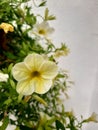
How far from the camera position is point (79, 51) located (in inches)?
51.0

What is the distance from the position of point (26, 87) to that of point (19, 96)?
3cm

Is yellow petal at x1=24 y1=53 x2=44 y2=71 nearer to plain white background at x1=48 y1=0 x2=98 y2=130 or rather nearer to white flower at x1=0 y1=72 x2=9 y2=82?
white flower at x1=0 y1=72 x2=9 y2=82

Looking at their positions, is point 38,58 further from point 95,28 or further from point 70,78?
point 95,28

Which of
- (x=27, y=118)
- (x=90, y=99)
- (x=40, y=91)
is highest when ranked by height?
Answer: (x=40, y=91)

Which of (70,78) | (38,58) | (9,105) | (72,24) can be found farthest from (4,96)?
(72,24)

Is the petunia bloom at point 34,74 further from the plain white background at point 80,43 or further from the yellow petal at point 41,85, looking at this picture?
the plain white background at point 80,43

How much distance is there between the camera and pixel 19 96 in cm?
51

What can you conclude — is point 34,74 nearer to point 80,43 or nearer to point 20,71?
point 20,71

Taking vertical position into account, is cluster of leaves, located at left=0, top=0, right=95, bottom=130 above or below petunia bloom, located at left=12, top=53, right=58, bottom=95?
below

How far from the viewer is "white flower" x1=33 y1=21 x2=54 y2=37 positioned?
76 cm

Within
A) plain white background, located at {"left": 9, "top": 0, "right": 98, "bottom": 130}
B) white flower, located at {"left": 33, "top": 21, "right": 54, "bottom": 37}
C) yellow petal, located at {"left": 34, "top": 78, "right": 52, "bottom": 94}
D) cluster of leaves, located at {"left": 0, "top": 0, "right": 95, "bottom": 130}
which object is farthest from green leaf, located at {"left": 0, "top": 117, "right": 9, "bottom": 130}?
plain white background, located at {"left": 9, "top": 0, "right": 98, "bottom": 130}

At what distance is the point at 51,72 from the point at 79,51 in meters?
0.83

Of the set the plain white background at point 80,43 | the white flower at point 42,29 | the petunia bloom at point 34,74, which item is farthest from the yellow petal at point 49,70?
the plain white background at point 80,43

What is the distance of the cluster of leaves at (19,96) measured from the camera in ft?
1.77
